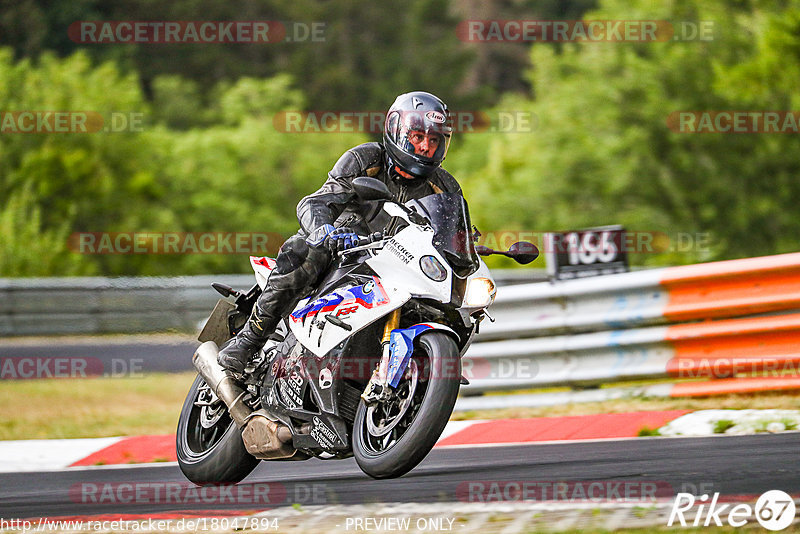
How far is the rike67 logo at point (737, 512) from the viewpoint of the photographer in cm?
490

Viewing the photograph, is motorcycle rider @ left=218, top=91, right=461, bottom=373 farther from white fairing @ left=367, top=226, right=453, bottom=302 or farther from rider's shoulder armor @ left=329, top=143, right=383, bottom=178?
white fairing @ left=367, top=226, right=453, bottom=302

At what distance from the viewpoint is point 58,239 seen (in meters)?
25.5

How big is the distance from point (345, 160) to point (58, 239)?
2057 centimetres

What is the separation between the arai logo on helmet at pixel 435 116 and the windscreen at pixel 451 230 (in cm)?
41

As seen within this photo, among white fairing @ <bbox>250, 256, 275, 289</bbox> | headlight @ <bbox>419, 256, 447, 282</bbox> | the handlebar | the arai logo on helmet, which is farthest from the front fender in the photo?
white fairing @ <bbox>250, 256, 275, 289</bbox>

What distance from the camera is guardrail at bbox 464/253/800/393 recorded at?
336 inches

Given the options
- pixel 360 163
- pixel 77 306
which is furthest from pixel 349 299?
pixel 77 306

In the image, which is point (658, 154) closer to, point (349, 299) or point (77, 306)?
point (77, 306)

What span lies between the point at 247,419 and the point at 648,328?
3.87 meters

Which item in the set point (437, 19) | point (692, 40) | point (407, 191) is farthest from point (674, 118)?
point (437, 19)

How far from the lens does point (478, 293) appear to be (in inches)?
231

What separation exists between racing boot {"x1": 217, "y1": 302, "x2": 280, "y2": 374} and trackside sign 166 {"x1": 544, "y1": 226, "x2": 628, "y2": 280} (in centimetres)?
341

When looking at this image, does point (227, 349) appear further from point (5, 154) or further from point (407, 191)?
point (5, 154)

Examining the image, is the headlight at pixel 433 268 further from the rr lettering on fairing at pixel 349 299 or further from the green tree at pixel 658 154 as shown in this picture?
the green tree at pixel 658 154
